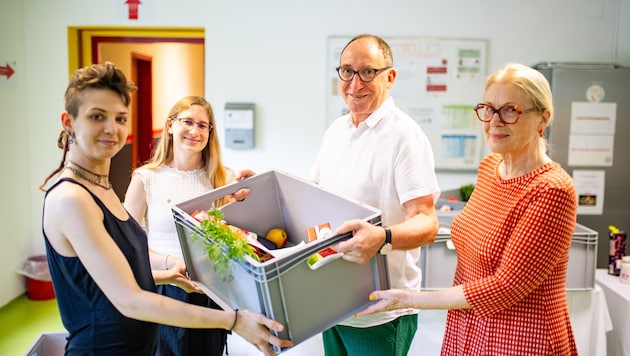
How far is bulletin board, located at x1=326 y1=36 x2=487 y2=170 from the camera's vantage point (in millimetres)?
3992

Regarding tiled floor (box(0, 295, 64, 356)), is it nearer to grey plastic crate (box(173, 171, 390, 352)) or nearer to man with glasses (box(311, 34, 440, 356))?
grey plastic crate (box(173, 171, 390, 352))

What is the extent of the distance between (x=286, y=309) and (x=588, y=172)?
3349 mm

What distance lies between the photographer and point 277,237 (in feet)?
5.58

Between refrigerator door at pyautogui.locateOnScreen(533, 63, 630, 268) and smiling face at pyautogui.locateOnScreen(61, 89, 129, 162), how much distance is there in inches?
130

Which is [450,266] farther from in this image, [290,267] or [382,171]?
[290,267]

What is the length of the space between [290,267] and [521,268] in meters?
0.61

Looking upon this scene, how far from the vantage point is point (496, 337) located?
1.41m

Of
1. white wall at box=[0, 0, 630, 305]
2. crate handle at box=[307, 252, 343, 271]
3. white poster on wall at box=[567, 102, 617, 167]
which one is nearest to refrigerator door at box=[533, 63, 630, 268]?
white poster on wall at box=[567, 102, 617, 167]

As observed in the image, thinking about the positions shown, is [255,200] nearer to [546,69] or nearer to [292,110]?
[292,110]

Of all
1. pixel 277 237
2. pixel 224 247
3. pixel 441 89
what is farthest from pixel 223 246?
pixel 441 89

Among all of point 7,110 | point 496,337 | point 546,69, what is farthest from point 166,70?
point 496,337

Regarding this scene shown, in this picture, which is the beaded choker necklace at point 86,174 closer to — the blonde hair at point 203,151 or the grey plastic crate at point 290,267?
the grey plastic crate at point 290,267

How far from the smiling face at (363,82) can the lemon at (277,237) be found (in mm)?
477

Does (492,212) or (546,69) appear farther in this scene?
(546,69)
